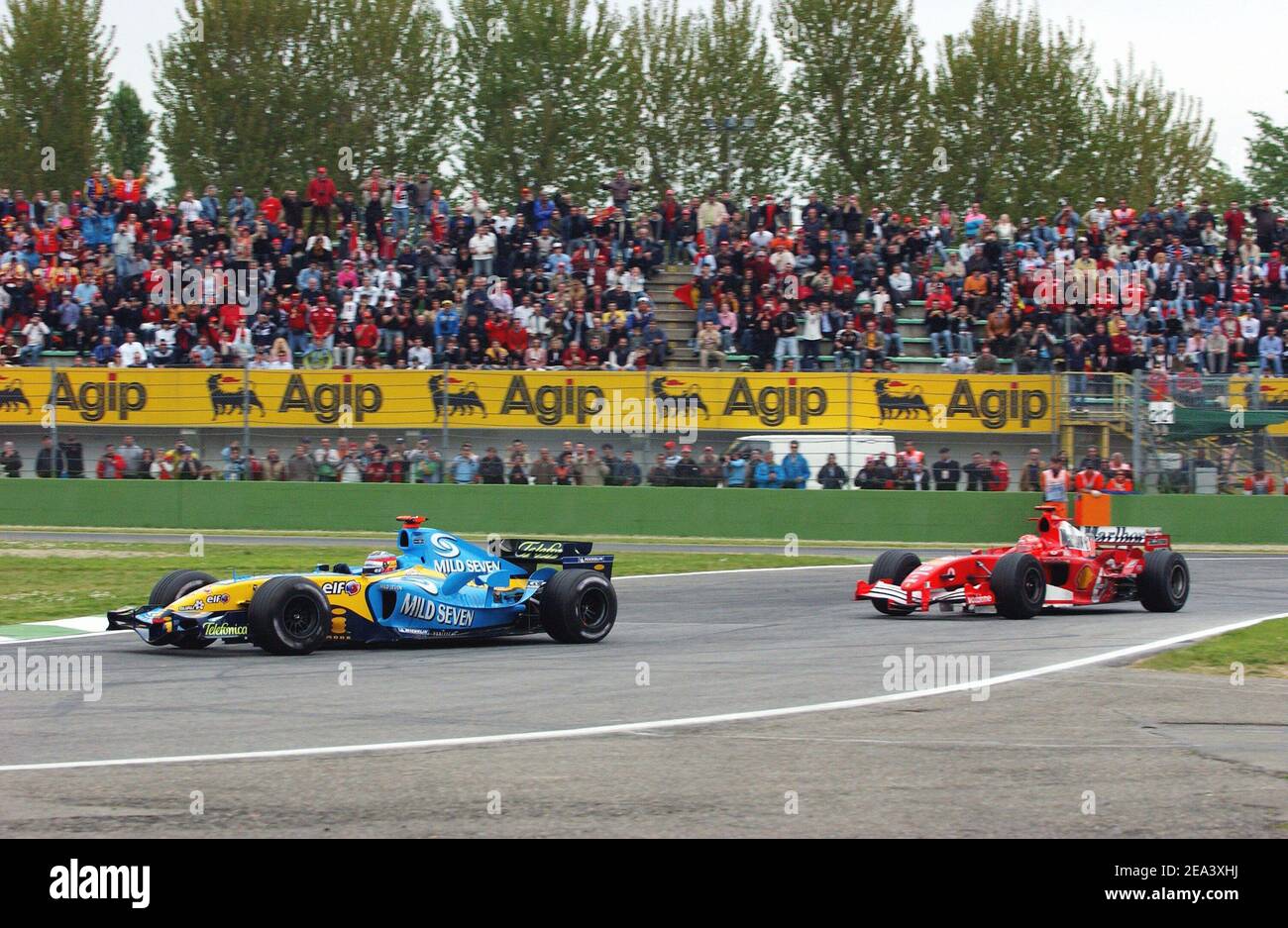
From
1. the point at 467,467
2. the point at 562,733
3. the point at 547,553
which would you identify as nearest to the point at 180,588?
the point at 547,553

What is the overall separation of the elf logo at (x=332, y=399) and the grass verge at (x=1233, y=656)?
16679mm

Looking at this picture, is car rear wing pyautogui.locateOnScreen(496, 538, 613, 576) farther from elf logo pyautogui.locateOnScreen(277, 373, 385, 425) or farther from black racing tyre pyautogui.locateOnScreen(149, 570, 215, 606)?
elf logo pyautogui.locateOnScreen(277, 373, 385, 425)

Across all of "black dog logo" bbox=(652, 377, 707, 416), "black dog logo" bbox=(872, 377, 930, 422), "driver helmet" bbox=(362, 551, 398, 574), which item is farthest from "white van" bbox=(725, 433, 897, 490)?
"driver helmet" bbox=(362, 551, 398, 574)

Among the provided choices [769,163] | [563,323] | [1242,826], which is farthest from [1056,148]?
[1242,826]

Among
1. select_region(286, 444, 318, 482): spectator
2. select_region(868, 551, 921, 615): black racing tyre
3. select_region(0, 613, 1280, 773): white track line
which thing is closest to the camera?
select_region(0, 613, 1280, 773): white track line

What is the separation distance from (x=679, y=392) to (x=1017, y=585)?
11259 millimetres

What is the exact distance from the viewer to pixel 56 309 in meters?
30.5

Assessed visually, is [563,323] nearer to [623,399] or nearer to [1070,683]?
[623,399]

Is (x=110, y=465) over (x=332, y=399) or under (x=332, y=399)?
under

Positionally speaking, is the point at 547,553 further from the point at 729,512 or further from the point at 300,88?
the point at 300,88

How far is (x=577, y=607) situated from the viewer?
1391 centimetres

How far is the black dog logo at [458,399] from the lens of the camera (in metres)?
26.9

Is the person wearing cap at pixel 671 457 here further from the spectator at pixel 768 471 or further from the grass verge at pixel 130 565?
the grass verge at pixel 130 565

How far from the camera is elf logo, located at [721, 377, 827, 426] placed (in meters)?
26.4
